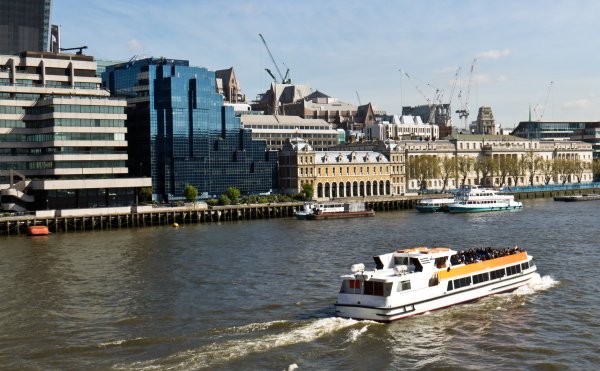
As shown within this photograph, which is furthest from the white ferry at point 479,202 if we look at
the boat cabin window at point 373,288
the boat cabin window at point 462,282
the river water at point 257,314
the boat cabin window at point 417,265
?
the boat cabin window at point 373,288

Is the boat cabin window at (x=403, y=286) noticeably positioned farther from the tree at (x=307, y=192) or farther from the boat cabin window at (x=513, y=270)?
the tree at (x=307, y=192)

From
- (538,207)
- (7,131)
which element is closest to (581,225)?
(538,207)

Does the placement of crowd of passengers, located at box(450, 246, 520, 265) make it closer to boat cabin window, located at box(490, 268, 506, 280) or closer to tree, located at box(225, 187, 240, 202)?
boat cabin window, located at box(490, 268, 506, 280)

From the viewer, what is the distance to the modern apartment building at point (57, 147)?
458 feet

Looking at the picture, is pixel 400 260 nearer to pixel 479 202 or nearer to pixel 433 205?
pixel 479 202

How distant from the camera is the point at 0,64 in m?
150

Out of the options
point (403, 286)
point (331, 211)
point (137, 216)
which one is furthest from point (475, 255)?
point (331, 211)

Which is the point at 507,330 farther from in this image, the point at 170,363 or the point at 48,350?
the point at 48,350

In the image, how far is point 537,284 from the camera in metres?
65.6

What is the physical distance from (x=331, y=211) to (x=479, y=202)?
3210cm

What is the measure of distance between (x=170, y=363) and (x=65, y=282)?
29.5m

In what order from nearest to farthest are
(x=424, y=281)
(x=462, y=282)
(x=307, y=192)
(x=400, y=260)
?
(x=424, y=281) → (x=400, y=260) → (x=462, y=282) → (x=307, y=192)

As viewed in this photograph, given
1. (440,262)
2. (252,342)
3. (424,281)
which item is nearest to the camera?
(252,342)

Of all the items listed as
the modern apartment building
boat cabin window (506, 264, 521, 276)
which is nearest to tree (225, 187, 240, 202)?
the modern apartment building
